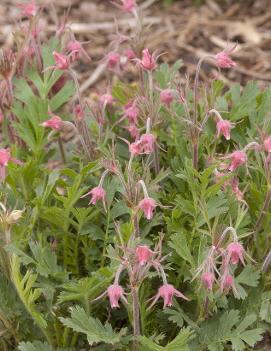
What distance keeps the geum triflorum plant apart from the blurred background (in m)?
1.55

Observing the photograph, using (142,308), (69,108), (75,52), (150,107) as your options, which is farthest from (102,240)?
(69,108)

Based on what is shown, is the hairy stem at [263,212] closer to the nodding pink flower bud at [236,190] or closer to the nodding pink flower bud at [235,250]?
the nodding pink flower bud at [236,190]

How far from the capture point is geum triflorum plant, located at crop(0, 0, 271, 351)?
6.84 feet

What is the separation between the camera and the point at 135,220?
2.08 metres

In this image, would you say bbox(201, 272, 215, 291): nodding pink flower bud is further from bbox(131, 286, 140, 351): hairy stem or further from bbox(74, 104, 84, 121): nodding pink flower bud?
bbox(74, 104, 84, 121): nodding pink flower bud

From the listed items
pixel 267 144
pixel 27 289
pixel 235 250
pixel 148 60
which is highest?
pixel 148 60

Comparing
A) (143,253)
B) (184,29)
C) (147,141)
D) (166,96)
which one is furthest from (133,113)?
(184,29)

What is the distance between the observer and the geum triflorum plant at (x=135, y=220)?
6.84 ft

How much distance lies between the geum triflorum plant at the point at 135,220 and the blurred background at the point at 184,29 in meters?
1.55

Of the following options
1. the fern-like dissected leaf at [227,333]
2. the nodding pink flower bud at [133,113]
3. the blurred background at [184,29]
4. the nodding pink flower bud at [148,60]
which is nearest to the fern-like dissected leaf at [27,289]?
the fern-like dissected leaf at [227,333]

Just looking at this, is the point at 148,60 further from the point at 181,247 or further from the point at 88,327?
the point at 88,327

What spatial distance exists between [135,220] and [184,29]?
270 cm

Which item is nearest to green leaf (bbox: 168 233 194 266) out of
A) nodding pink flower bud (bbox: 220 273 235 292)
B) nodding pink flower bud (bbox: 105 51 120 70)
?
nodding pink flower bud (bbox: 220 273 235 292)

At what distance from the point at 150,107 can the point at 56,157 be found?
82 centimetres
